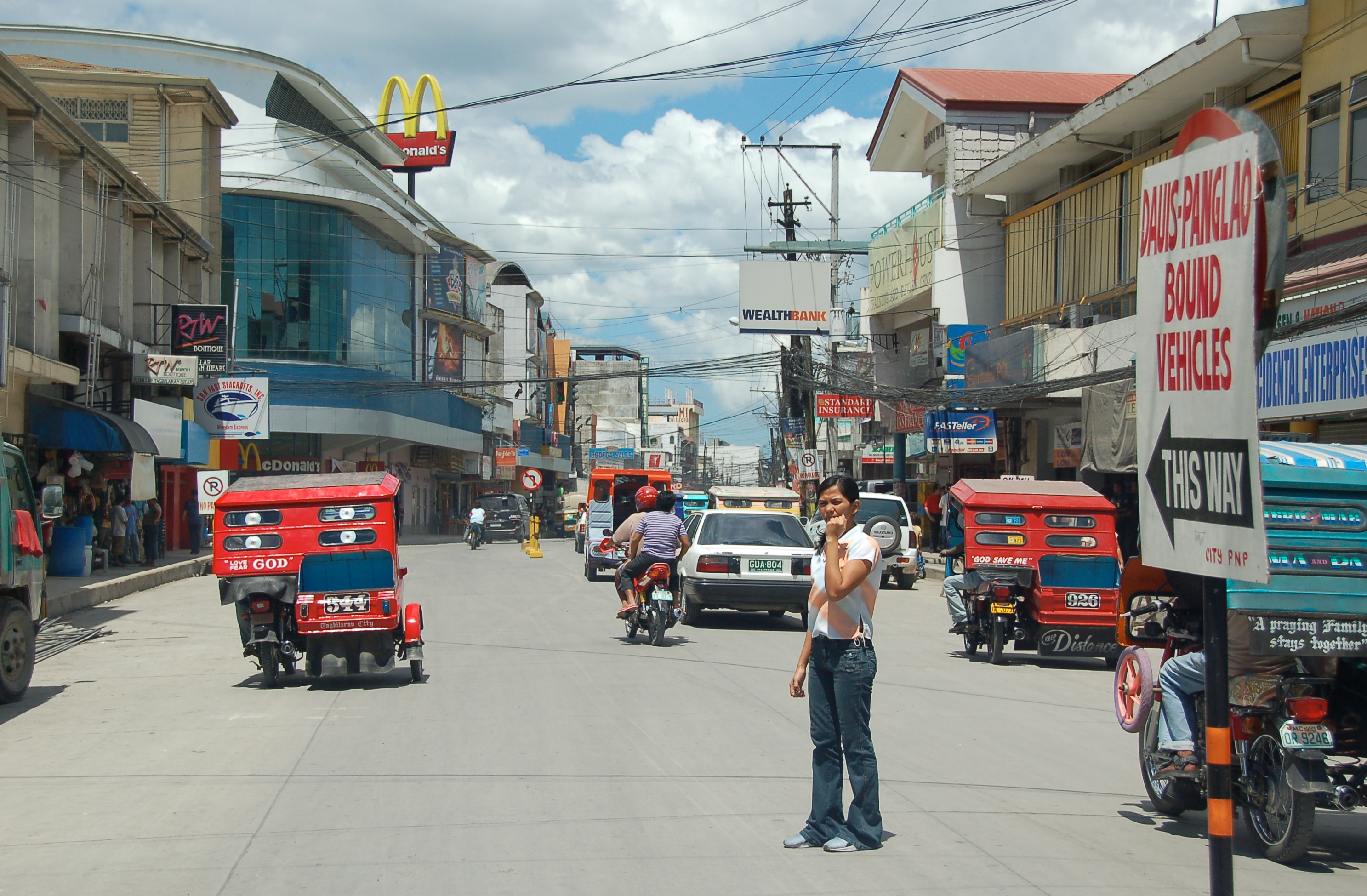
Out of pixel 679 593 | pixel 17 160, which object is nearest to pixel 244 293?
pixel 17 160

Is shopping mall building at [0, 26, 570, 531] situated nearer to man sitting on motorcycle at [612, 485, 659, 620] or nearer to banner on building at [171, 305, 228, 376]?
banner on building at [171, 305, 228, 376]

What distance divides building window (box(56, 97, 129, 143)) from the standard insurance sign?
126 feet

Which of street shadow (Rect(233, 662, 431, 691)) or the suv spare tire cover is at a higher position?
the suv spare tire cover

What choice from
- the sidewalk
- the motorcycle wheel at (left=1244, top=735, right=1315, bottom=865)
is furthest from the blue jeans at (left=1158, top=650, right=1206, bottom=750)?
the sidewalk

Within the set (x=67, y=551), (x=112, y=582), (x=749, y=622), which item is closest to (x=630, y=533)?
(x=749, y=622)

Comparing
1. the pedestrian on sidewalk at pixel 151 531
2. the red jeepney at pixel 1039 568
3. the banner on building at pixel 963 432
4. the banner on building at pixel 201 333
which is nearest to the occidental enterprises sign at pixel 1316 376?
the red jeepney at pixel 1039 568

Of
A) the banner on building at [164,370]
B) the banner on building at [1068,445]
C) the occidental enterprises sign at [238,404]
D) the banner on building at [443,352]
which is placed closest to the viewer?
the banner on building at [164,370]

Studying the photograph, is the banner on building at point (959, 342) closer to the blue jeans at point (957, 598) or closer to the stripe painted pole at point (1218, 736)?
the blue jeans at point (957, 598)

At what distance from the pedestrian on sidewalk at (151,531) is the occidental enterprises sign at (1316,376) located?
2358 cm

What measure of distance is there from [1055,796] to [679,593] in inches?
311

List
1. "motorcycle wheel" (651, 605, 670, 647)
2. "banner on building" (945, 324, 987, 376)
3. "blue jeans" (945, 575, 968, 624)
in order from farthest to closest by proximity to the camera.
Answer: "banner on building" (945, 324, 987, 376) → "motorcycle wheel" (651, 605, 670, 647) → "blue jeans" (945, 575, 968, 624)

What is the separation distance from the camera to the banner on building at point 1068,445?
2875 cm

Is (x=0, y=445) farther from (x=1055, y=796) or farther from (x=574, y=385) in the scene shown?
(x=574, y=385)

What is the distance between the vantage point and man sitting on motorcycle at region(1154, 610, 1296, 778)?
5711mm
